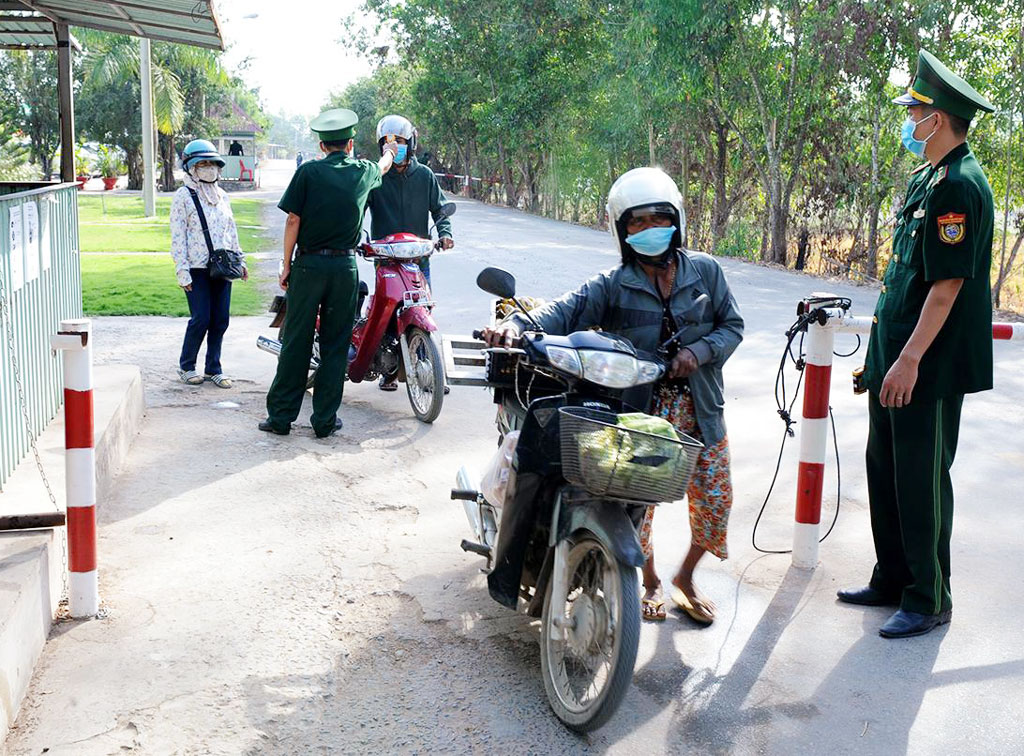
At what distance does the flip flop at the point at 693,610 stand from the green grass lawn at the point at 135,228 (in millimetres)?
14318

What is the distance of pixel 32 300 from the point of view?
6070 mm

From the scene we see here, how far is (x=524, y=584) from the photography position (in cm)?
419

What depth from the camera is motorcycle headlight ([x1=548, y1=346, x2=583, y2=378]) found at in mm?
3658

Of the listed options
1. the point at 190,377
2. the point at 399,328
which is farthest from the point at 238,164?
the point at 399,328

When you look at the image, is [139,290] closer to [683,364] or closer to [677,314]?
[677,314]

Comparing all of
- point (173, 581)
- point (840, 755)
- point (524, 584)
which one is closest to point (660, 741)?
point (840, 755)

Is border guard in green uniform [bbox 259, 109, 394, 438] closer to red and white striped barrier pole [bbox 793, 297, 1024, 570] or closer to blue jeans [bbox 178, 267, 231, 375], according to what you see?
blue jeans [bbox 178, 267, 231, 375]

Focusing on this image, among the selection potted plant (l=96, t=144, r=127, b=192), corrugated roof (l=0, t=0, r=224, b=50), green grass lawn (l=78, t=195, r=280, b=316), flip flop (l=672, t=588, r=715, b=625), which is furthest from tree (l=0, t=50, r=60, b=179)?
flip flop (l=672, t=588, r=715, b=625)

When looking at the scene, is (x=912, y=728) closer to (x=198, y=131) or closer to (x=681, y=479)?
(x=681, y=479)

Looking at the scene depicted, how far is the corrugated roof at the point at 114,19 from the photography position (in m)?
7.23

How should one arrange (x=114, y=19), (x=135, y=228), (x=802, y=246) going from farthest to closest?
1. (x=135, y=228)
2. (x=802, y=246)
3. (x=114, y=19)

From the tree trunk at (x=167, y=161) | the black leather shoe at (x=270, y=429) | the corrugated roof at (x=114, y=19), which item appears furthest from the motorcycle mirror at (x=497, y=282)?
the tree trunk at (x=167, y=161)

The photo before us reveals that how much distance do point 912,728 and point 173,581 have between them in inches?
117

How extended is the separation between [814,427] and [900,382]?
0.79m
